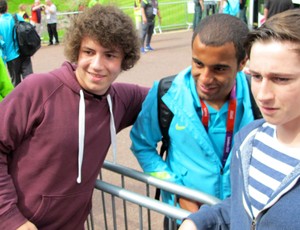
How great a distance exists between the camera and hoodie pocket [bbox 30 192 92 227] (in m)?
2.02

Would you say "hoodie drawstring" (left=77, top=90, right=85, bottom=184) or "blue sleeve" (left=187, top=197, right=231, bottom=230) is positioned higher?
"hoodie drawstring" (left=77, top=90, right=85, bottom=184)

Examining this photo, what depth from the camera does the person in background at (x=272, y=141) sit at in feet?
4.14

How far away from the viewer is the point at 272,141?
145cm

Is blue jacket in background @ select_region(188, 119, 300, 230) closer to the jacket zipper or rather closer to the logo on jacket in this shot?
the jacket zipper

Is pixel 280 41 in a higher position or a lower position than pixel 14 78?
higher

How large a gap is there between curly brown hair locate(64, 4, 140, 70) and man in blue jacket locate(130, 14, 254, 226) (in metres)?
0.28

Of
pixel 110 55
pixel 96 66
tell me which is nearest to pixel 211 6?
pixel 110 55

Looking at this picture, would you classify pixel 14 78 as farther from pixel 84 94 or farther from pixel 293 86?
pixel 293 86

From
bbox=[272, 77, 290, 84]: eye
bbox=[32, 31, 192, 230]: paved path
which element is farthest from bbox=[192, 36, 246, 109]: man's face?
bbox=[32, 31, 192, 230]: paved path

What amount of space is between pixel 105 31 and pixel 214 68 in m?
0.58

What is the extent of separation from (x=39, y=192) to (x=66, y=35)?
2.83ft

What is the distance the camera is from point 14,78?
7332mm

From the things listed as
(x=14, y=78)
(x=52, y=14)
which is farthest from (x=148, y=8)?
(x=14, y=78)

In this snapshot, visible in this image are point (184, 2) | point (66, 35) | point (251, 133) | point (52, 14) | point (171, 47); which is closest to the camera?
point (251, 133)
